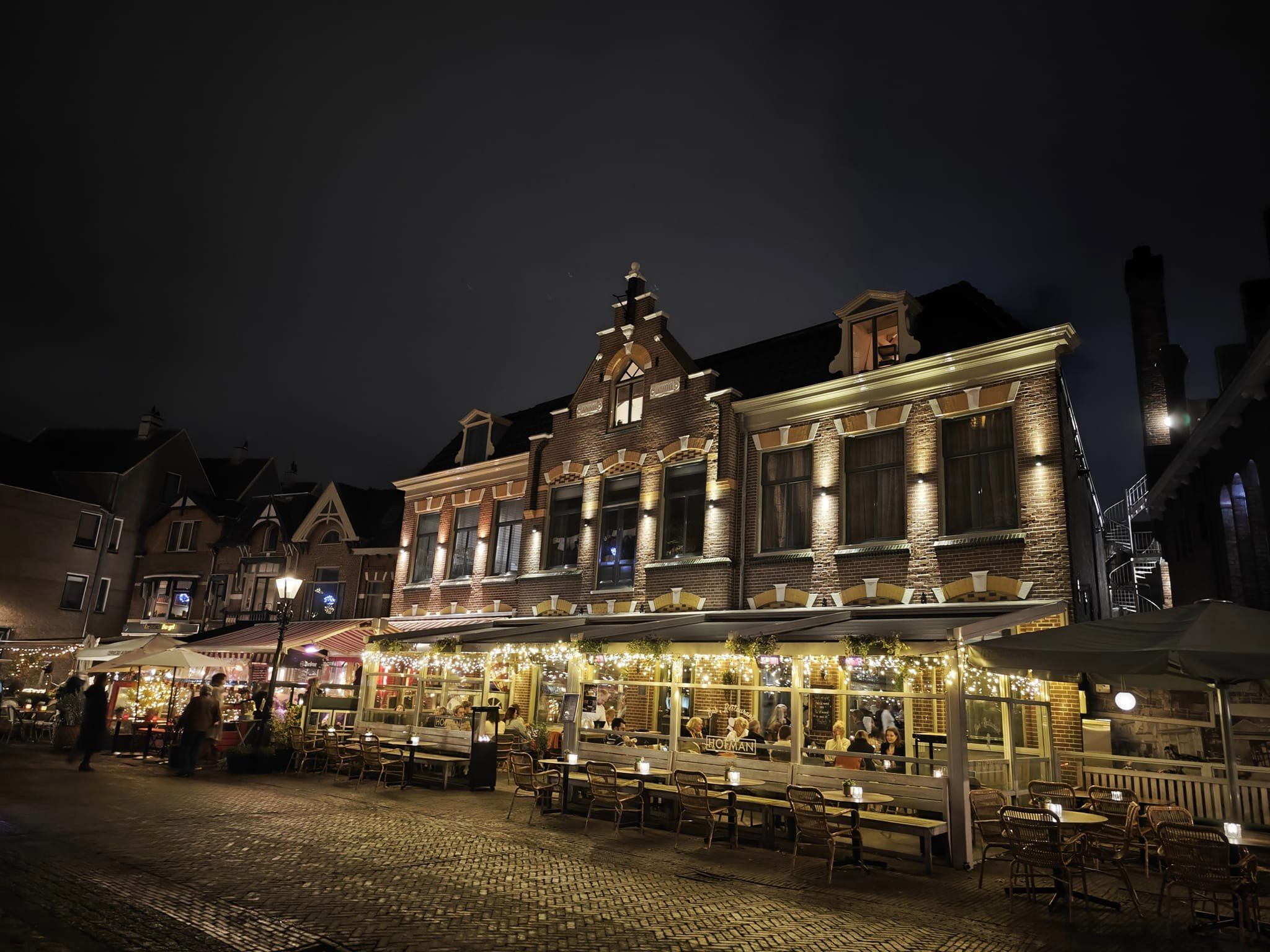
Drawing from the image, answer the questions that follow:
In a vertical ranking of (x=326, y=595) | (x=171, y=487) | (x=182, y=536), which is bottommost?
(x=326, y=595)

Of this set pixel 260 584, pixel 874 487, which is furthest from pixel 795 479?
pixel 260 584

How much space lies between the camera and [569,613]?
19.5 metres

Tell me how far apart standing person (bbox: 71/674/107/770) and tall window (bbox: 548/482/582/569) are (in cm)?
993

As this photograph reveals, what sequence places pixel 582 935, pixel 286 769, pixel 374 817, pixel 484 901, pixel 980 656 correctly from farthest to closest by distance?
1. pixel 286 769
2. pixel 374 817
3. pixel 980 656
4. pixel 484 901
5. pixel 582 935

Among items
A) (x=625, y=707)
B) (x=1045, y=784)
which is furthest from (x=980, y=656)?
(x=625, y=707)

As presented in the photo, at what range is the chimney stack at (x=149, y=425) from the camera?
132ft

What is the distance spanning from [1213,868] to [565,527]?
15.2 metres

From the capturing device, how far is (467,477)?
77.0 ft

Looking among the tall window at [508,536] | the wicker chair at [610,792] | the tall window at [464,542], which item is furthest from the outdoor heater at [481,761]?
the tall window at [464,542]

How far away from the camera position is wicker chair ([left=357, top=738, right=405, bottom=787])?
1519 centimetres

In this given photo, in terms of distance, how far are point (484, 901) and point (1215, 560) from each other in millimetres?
18527

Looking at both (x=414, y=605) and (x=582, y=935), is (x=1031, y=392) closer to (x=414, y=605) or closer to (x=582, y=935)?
(x=582, y=935)

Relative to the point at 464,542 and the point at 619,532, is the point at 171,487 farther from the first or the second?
the point at 619,532

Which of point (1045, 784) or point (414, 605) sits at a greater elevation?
point (414, 605)
